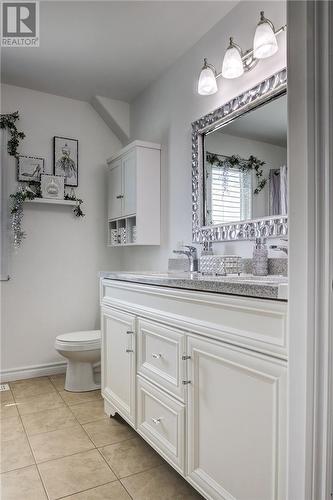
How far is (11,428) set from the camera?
208 cm

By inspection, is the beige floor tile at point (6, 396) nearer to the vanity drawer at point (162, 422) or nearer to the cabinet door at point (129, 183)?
the vanity drawer at point (162, 422)

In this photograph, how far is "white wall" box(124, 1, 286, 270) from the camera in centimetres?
188

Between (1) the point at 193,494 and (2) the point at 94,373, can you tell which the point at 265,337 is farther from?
(2) the point at 94,373

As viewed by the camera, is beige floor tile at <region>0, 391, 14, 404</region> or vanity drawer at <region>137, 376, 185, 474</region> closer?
vanity drawer at <region>137, 376, 185, 474</region>

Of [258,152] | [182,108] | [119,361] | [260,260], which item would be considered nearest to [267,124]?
[258,152]

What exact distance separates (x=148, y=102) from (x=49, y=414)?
97.2 inches

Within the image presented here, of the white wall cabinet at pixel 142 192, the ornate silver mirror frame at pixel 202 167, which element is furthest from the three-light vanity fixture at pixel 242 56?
the white wall cabinet at pixel 142 192

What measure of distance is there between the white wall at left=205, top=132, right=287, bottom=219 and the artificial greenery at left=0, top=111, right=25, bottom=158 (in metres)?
1.74

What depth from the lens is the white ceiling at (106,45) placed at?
2020 mm

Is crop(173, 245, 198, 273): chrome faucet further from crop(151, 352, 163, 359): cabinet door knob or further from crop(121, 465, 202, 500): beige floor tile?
crop(121, 465, 202, 500): beige floor tile

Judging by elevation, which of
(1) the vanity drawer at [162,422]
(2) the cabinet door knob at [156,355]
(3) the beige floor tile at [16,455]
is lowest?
(3) the beige floor tile at [16,455]

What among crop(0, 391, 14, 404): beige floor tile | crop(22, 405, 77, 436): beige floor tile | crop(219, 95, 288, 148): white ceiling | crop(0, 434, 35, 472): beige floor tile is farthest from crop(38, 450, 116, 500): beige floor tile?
crop(219, 95, 288, 148): white ceiling

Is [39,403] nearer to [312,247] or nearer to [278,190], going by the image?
[278,190]

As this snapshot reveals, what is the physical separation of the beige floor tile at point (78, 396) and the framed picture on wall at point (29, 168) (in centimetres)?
175
